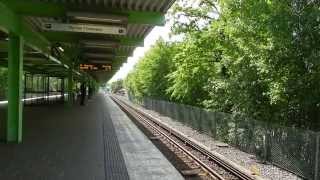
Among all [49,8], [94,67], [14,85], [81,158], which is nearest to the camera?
[81,158]

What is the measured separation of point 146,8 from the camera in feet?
45.5

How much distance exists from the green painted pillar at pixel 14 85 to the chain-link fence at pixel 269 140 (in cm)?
694

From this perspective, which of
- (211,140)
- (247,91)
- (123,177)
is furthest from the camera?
(211,140)

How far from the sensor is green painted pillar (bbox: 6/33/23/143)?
13.8 m

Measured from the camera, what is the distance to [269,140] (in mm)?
13492

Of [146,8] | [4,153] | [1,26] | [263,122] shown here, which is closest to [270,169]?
[263,122]

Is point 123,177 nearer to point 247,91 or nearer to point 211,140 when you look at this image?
point 247,91

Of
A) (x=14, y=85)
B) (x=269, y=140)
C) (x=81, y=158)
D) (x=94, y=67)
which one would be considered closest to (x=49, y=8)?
(x=14, y=85)

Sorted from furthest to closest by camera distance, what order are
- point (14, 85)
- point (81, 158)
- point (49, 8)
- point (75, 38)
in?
point (75, 38) < point (14, 85) < point (49, 8) < point (81, 158)

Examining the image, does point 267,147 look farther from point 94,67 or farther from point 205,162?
point 94,67

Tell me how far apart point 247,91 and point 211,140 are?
452cm

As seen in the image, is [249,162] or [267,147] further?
[267,147]

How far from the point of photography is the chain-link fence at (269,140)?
1096 centimetres

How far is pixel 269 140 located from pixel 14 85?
739cm
